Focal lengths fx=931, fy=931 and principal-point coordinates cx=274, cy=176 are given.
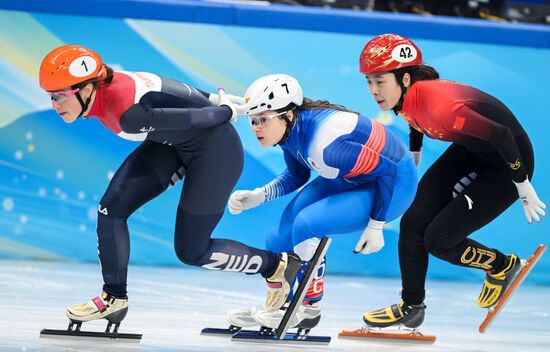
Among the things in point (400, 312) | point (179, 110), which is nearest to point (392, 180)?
point (400, 312)

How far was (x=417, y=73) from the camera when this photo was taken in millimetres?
5020

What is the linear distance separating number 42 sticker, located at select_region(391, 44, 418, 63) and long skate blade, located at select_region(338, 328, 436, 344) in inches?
58.8

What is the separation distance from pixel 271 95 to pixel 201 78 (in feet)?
9.65

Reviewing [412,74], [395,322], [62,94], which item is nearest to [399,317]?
[395,322]

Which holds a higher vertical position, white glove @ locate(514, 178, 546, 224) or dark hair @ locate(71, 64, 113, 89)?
dark hair @ locate(71, 64, 113, 89)

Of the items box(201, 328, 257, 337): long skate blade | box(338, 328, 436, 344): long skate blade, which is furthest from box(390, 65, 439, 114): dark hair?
box(201, 328, 257, 337): long skate blade

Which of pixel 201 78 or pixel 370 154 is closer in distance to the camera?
pixel 370 154

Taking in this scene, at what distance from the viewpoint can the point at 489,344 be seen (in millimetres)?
5035

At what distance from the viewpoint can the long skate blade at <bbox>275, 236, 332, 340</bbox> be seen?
456cm

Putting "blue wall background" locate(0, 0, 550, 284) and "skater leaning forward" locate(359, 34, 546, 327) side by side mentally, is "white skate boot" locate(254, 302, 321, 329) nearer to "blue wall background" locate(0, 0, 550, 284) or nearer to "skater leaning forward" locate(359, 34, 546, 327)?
"skater leaning forward" locate(359, 34, 546, 327)

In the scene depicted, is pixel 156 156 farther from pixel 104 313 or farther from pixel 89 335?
pixel 89 335

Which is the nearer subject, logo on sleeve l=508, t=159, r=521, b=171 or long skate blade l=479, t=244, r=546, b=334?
logo on sleeve l=508, t=159, r=521, b=171

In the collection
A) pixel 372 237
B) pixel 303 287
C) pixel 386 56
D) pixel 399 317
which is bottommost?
pixel 399 317

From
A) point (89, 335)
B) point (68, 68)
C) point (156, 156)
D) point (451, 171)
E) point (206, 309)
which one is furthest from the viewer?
point (206, 309)
